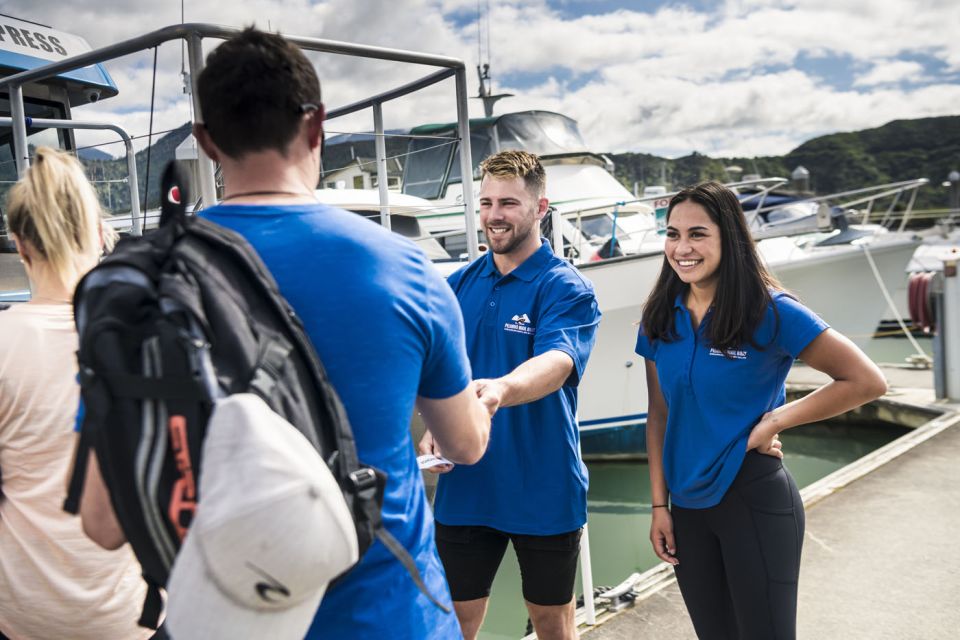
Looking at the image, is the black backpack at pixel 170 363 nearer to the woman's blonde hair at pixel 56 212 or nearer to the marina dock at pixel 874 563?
the woman's blonde hair at pixel 56 212

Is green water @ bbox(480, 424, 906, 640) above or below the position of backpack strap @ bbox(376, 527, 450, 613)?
below

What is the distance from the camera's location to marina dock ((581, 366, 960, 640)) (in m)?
3.37

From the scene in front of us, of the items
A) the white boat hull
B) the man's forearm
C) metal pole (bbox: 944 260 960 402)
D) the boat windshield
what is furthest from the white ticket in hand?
the boat windshield

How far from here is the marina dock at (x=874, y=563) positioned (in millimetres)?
3365

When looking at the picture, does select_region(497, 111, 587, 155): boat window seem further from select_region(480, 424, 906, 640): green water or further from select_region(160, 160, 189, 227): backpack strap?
select_region(160, 160, 189, 227): backpack strap

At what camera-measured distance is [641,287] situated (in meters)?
7.83

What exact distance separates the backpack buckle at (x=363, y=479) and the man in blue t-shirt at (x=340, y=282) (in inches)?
3.7

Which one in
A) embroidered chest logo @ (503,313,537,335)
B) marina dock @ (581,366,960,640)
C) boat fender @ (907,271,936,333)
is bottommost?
marina dock @ (581,366,960,640)

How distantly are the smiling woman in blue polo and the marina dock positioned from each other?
120cm

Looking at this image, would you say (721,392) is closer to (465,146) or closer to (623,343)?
(465,146)

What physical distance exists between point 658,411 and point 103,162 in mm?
3255

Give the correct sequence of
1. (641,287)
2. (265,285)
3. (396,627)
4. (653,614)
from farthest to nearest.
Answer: (641,287)
(653,614)
(396,627)
(265,285)

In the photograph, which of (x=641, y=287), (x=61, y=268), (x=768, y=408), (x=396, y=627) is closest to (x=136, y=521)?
(x=396, y=627)

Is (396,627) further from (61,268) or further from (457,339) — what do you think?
(61,268)
